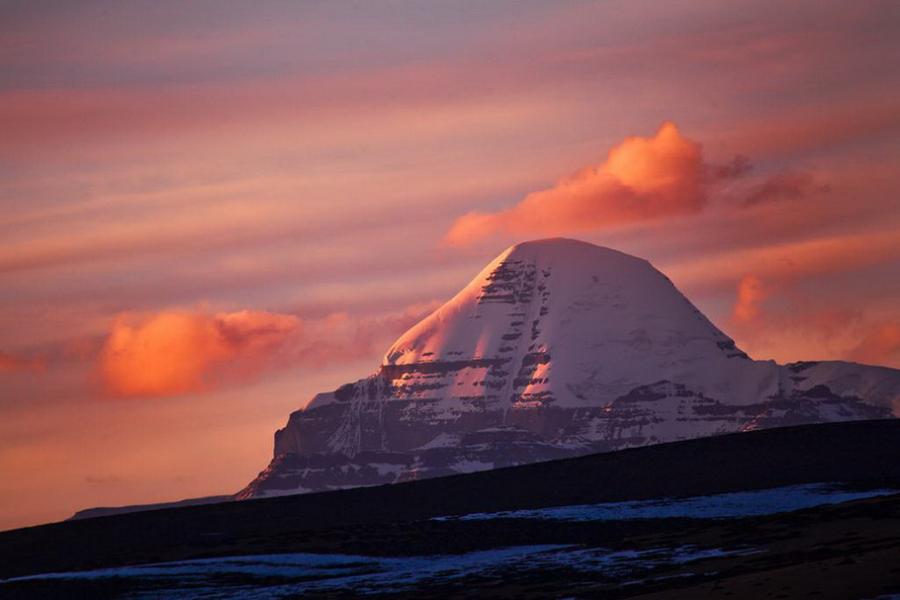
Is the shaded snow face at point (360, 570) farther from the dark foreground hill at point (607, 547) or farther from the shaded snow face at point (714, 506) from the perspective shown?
the shaded snow face at point (714, 506)

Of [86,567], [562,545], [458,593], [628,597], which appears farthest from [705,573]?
[86,567]

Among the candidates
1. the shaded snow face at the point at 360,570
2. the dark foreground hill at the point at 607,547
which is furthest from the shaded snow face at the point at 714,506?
the shaded snow face at the point at 360,570

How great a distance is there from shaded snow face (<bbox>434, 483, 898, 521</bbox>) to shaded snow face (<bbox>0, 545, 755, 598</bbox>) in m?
19.0

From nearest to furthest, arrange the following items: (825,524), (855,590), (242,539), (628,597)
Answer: (855,590), (628,597), (825,524), (242,539)

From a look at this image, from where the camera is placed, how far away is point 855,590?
8744cm

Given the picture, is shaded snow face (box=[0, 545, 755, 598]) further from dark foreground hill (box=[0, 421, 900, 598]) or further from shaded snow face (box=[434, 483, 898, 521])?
shaded snow face (box=[434, 483, 898, 521])

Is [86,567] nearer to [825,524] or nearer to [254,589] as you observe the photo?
[254,589]

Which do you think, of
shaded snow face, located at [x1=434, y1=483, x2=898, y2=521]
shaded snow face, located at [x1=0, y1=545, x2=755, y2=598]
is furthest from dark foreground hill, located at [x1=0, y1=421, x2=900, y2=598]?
shaded snow face, located at [x1=434, y1=483, x2=898, y2=521]

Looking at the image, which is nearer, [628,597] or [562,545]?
[628,597]

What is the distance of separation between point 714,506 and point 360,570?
35525mm

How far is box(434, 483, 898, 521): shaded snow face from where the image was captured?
148m

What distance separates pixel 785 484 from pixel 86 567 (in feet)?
222

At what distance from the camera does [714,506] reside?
155 metres

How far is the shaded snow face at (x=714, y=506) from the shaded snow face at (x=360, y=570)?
18977 millimetres
